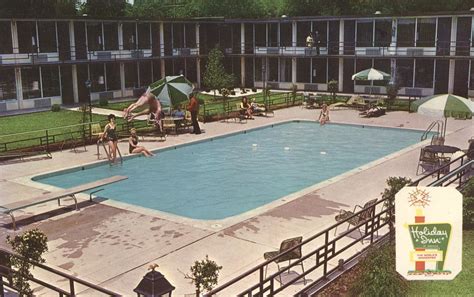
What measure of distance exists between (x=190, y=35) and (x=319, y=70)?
11.7m

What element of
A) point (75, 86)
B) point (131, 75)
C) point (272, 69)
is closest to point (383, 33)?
point (272, 69)

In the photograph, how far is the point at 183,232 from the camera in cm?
1277

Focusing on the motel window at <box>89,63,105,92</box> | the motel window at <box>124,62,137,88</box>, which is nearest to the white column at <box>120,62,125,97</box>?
the motel window at <box>124,62,137,88</box>

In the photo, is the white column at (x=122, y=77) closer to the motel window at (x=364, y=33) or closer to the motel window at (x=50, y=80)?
the motel window at (x=50, y=80)

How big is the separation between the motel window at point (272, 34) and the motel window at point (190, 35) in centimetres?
666

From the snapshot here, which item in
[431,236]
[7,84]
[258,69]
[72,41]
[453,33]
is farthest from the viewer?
[258,69]

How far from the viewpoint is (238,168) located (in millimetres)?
21109

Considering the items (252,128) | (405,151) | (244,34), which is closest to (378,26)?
(244,34)

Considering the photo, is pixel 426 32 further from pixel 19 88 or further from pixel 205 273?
pixel 205 273

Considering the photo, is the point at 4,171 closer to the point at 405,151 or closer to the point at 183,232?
the point at 183,232

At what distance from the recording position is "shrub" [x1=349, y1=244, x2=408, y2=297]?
777 centimetres

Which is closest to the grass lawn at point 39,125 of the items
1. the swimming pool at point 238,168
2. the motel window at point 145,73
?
the swimming pool at point 238,168

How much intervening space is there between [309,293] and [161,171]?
1230cm

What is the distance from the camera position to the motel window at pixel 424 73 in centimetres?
4075
